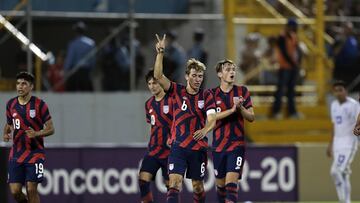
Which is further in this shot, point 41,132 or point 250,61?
point 250,61

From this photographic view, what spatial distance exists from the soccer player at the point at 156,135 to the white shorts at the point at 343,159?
4143 mm

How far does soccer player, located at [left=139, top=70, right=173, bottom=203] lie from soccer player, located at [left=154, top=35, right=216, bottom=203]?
1.24 metres

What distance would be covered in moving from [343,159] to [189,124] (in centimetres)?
521

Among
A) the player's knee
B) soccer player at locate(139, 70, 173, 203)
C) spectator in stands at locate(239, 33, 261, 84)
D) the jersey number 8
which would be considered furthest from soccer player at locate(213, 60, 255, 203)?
spectator in stands at locate(239, 33, 261, 84)

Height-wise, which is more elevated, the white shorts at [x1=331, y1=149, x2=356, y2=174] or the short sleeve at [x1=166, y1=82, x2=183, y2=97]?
the short sleeve at [x1=166, y1=82, x2=183, y2=97]

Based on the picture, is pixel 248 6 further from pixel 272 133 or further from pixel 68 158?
pixel 68 158

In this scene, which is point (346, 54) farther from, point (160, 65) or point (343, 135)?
point (160, 65)

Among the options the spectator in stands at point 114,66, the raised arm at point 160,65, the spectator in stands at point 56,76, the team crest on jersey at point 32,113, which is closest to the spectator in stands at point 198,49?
the spectator in stands at point 114,66

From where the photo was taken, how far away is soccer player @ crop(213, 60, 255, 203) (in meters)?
17.5

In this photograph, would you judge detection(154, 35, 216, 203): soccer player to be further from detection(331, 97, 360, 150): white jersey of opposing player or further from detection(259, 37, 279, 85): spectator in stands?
detection(259, 37, 279, 85): spectator in stands

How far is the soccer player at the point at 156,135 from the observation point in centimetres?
1873

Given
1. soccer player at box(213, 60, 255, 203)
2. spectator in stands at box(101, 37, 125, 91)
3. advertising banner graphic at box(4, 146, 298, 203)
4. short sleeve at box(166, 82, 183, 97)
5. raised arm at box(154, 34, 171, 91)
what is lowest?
advertising banner graphic at box(4, 146, 298, 203)

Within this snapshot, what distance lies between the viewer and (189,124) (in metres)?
17.3

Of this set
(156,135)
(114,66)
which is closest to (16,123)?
(156,135)
